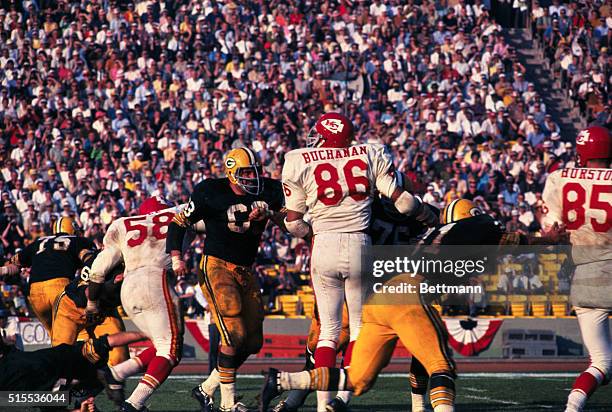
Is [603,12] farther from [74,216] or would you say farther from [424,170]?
[74,216]

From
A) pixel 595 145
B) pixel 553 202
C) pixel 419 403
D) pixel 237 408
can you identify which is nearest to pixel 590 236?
pixel 553 202

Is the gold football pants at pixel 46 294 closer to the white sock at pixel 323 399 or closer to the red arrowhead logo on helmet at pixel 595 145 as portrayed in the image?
the white sock at pixel 323 399

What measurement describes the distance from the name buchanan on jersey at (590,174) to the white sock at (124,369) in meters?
3.55

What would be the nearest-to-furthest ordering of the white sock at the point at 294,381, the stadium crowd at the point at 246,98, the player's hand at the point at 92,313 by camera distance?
the white sock at the point at 294,381, the player's hand at the point at 92,313, the stadium crowd at the point at 246,98

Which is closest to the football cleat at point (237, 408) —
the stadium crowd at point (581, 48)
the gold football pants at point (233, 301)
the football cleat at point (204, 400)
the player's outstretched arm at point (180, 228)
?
the football cleat at point (204, 400)

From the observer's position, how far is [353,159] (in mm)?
8023

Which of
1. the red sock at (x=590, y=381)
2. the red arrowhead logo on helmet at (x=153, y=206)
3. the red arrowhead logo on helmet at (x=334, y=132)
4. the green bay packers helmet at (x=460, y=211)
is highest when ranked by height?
the red arrowhead logo on helmet at (x=334, y=132)

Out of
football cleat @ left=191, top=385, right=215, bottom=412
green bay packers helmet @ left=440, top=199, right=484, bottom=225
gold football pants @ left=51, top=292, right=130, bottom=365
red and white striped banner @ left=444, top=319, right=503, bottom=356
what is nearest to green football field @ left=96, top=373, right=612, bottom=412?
gold football pants @ left=51, top=292, right=130, bottom=365

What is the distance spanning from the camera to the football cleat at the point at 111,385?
791 cm

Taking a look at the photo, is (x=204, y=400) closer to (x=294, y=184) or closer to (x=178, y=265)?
(x=178, y=265)

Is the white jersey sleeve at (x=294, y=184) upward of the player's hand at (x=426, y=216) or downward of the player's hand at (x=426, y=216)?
upward

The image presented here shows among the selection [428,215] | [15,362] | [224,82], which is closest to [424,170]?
[224,82]

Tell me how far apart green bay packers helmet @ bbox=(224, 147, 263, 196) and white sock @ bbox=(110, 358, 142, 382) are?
1.72 metres

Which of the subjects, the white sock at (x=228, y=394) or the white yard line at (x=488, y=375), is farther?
the white yard line at (x=488, y=375)
